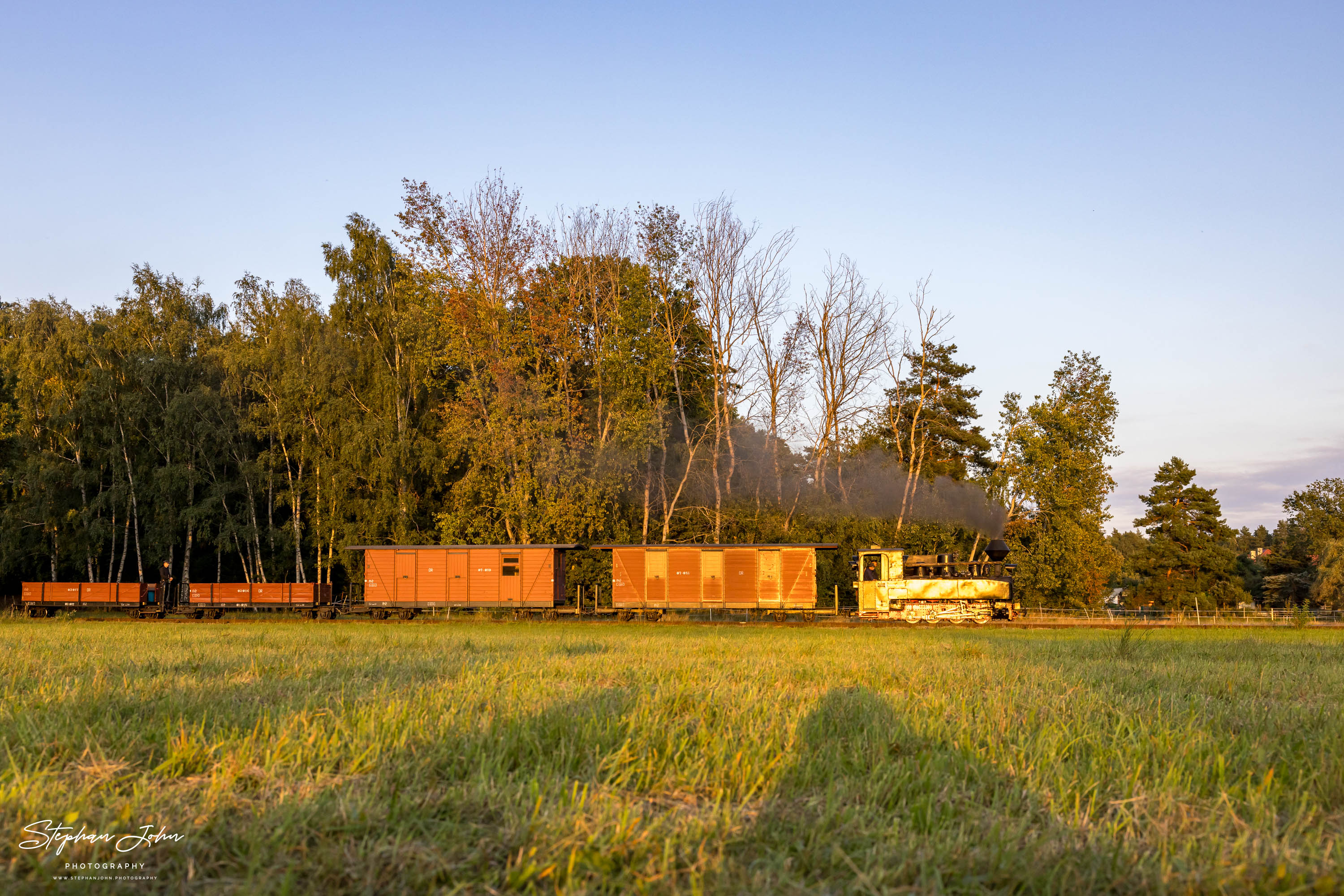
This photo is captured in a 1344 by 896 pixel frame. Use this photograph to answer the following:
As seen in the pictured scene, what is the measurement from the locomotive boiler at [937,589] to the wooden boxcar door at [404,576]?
17421 mm

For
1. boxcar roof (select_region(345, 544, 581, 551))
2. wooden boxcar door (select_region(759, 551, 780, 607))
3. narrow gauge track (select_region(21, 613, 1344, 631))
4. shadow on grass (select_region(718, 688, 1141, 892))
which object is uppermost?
shadow on grass (select_region(718, 688, 1141, 892))

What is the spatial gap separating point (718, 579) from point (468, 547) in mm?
10060

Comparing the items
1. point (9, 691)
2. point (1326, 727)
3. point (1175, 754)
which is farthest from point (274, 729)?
point (1326, 727)

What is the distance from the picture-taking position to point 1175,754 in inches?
172

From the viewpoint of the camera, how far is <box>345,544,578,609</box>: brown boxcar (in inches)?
1244

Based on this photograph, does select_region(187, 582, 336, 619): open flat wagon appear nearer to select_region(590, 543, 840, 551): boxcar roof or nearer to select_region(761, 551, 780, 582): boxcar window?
select_region(590, 543, 840, 551): boxcar roof

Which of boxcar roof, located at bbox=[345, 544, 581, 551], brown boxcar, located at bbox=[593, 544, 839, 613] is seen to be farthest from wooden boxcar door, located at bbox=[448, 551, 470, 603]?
brown boxcar, located at bbox=[593, 544, 839, 613]

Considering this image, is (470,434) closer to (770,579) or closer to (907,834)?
(770,579)

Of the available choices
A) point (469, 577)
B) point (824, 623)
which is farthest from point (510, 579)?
point (824, 623)

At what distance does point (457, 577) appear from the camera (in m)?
32.0

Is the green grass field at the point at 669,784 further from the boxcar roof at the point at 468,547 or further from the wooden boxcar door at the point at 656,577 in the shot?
the boxcar roof at the point at 468,547

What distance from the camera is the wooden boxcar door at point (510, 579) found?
31.6 meters

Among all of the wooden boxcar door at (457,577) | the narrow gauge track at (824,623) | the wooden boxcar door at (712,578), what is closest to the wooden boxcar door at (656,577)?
the narrow gauge track at (824,623)

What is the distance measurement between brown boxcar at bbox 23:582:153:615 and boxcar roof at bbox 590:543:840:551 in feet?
65.4
